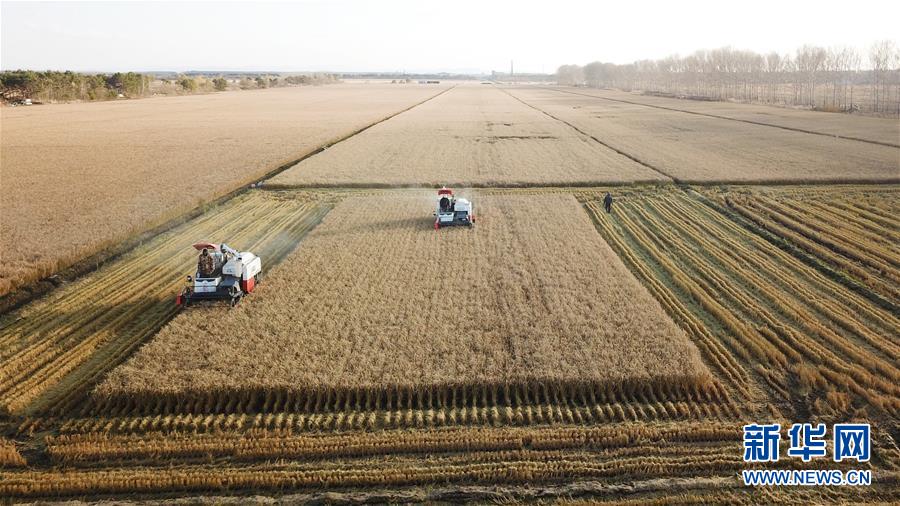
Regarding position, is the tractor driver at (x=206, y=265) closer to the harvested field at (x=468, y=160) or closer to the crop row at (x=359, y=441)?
the crop row at (x=359, y=441)

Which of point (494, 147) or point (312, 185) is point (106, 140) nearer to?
point (312, 185)

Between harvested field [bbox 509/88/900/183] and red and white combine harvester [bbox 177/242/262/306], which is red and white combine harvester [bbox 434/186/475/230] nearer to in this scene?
red and white combine harvester [bbox 177/242/262/306]

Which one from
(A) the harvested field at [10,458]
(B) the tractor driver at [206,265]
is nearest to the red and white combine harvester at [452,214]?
(B) the tractor driver at [206,265]

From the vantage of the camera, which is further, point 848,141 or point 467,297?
point 848,141

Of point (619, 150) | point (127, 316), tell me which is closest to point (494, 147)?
point (619, 150)

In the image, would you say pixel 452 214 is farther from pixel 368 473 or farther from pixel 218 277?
pixel 368 473

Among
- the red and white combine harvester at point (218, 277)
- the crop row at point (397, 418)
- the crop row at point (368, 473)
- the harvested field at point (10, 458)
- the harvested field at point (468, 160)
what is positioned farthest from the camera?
the harvested field at point (468, 160)

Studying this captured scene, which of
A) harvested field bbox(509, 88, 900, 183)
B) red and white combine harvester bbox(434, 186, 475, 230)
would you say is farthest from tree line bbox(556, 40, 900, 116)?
red and white combine harvester bbox(434, 186, 475, 230)
